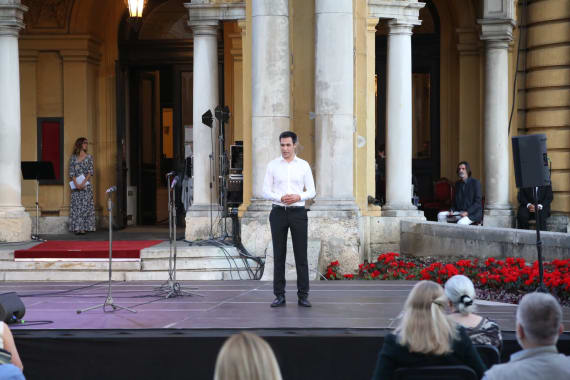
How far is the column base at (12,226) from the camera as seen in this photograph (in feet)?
52.2

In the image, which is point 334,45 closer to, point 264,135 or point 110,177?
point 264,135

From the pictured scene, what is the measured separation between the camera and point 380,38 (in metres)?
21.6

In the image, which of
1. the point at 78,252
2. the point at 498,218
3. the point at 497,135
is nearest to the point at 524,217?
the point at 498,218

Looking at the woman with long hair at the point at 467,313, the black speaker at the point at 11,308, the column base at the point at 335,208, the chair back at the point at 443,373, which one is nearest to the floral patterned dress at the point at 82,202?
the column base at the point at 335,208

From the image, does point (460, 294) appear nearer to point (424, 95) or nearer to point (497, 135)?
point (497, 135)

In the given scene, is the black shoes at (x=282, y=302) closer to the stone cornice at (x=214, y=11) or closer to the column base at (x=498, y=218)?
the stone cornice at (x=214, y=11)

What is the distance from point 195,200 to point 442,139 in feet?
23.4

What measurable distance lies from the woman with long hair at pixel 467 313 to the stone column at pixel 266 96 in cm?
859

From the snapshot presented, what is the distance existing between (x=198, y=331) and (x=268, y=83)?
7102 millimetres

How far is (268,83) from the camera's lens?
14.5 meters

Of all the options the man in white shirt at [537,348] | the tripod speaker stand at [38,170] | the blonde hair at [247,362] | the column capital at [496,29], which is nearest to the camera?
the blonde hair at [247,362]

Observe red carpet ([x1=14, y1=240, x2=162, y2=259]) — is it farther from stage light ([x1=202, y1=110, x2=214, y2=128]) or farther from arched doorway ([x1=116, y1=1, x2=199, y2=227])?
arched doorway ([x1=116, y1=1, x2=199, y2=227])

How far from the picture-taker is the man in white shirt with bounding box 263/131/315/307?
10.3 meters

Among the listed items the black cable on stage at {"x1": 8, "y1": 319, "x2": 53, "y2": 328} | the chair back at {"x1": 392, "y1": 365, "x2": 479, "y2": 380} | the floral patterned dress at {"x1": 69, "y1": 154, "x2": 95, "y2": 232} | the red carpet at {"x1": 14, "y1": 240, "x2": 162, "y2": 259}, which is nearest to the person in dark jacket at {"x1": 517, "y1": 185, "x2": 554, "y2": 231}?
the red carpet at {"x1": 14, "y1": 240, "x2": 162, "y2": 259}
